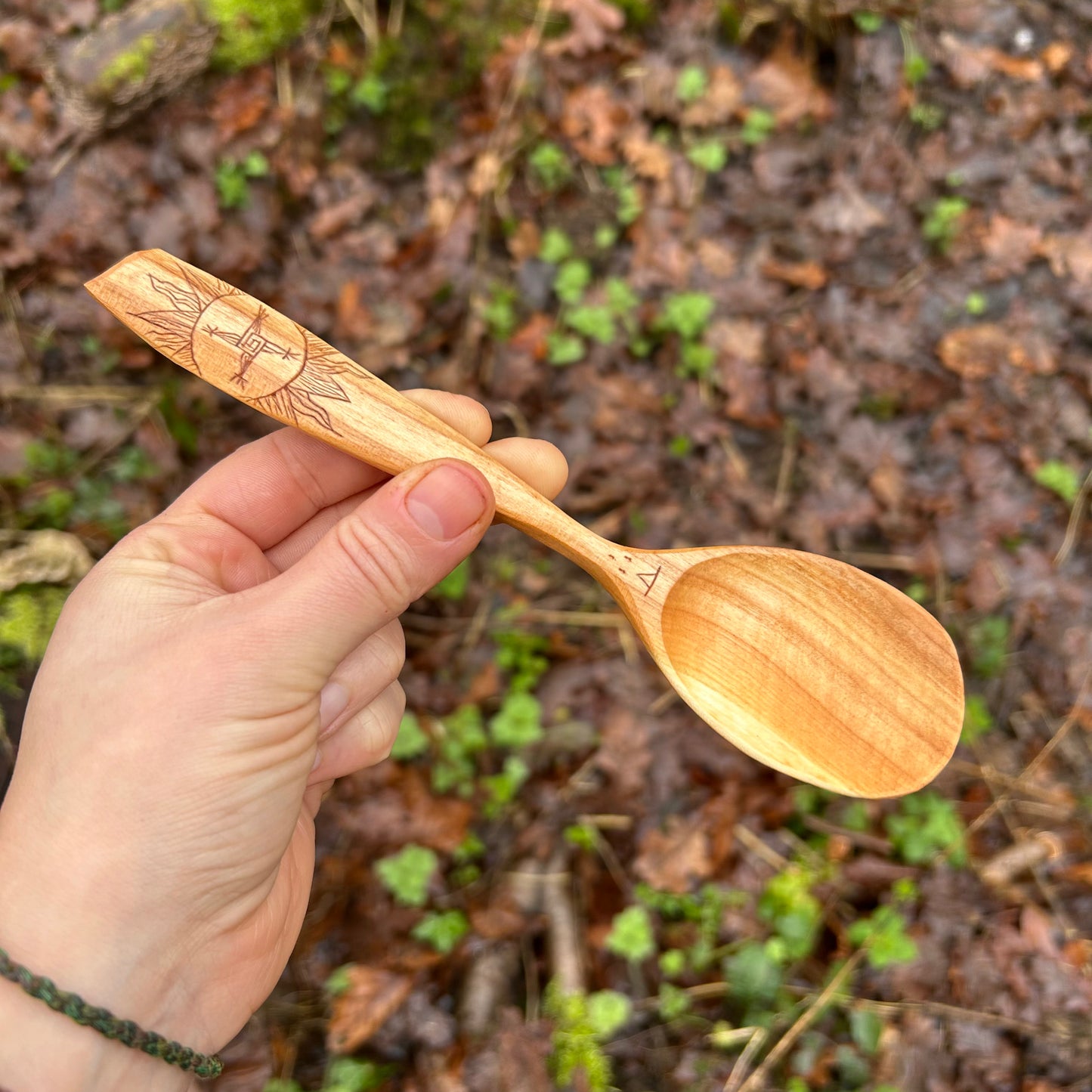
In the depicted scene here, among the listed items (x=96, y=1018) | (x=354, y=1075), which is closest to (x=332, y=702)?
(x=96, y=1018)

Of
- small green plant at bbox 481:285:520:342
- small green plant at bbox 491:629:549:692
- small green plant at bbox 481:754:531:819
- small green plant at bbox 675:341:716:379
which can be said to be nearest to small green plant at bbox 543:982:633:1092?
small green plant at bbox 481:754:531:819

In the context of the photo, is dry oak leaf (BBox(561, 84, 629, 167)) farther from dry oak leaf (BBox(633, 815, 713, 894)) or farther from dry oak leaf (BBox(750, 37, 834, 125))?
dry oak leaf (BBox(633, 815, 713, 894))

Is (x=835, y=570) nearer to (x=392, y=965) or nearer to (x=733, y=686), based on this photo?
(x=733, y=686)

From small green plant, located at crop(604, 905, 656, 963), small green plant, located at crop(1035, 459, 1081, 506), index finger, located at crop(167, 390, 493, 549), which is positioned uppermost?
index finger, located at crop(167, 390, 493, 549)

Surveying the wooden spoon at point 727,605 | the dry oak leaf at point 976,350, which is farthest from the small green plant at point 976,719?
the dry oak leaf at point 976,350

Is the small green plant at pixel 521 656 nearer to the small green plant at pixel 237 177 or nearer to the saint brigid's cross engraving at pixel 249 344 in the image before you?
the saint brigid's cross engraving at pixel 249 344

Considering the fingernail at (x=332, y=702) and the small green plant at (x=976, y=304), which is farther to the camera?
the small green plant at (x=976, y=304)
